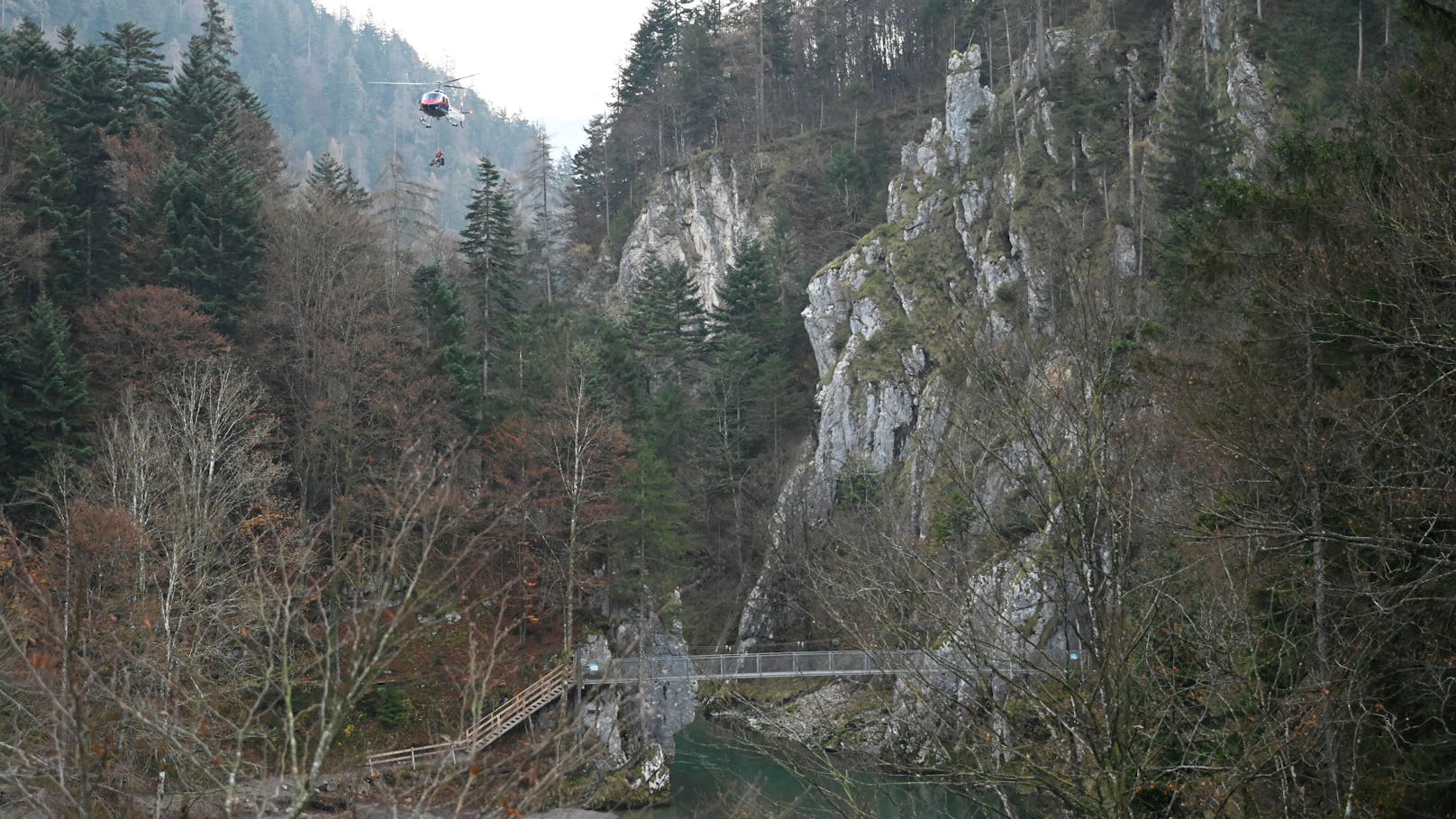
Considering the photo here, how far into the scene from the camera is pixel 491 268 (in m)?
33.6

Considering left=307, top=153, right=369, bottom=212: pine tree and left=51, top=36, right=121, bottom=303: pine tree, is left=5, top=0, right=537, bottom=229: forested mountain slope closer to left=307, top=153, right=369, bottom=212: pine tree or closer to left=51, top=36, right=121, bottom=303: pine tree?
left=307, top=153, right=369, bottom=212: pine tree

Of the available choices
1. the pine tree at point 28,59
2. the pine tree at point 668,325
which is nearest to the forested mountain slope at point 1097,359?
the pine tree at point 668,325

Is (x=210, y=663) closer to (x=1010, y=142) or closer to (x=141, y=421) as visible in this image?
(x=141, y=421)

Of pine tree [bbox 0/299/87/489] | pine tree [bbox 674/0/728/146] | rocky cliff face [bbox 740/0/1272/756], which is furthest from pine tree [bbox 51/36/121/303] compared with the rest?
pine tree [bbox 674/0/728/146]

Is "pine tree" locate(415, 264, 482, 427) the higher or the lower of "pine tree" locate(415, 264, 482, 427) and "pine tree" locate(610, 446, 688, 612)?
the higher

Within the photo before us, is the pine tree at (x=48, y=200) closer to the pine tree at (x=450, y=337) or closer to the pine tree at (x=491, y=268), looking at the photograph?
the pine tree at (x=450, y=337)

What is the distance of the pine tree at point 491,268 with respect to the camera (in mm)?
32250

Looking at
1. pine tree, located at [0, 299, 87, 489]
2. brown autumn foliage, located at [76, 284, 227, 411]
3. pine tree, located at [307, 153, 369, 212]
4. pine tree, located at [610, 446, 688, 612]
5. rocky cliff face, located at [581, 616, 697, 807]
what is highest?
pine tree, located at [307, 153, 369, 212]

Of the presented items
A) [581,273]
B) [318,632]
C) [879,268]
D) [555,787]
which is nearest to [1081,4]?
[879,268]

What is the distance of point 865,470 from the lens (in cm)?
3288

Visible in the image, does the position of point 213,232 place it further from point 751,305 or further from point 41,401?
point 751,305

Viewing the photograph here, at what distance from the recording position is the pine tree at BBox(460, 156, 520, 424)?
32250 millimetres

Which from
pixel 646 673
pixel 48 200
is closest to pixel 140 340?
pixel 48 200

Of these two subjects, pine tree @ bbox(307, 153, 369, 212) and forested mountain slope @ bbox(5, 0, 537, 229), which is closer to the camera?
pine tree @ bbox(307, 153, 369, 212)
